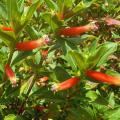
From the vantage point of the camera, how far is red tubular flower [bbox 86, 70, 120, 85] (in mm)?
2100

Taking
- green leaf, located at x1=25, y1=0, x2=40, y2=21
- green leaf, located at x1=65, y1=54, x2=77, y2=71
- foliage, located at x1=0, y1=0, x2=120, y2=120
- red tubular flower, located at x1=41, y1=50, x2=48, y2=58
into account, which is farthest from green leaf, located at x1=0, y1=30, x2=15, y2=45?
green leaf, located at x1=65, y1=54, x2=77, y2=71

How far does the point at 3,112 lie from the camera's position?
8.71 ft

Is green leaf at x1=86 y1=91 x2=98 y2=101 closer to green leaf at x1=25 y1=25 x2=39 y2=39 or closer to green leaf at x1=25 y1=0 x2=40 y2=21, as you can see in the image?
green leaf at x1=25 y1=25 x2=39 y2=39

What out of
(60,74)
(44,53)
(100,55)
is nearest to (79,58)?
(100,55)

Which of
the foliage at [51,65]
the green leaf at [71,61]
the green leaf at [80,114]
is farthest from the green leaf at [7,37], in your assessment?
the green leaf at [80,114]

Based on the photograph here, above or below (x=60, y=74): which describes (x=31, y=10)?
above

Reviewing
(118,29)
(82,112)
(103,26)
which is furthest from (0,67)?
(118,29)

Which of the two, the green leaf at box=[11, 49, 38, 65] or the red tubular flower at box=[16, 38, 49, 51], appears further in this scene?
the green leaf at box=[11, 49, 38, 65]

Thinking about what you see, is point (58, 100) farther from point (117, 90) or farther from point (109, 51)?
point (117, 90)

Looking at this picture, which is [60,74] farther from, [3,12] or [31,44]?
[3,12]

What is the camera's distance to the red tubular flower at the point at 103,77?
2.10 m

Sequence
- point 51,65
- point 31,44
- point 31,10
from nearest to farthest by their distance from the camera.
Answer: point 31,10 < point 31,44 < point 51,65

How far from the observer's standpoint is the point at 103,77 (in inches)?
82.5

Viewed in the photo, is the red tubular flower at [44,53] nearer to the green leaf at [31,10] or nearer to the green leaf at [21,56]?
the green leaf at [21,56]
